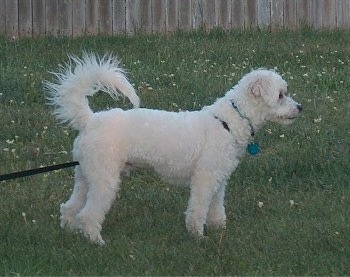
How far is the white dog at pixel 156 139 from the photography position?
675 cm

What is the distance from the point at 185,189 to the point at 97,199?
147 cm

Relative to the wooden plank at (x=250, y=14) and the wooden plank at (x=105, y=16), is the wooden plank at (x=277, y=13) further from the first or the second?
the wooden plank at (x=105, y=16)

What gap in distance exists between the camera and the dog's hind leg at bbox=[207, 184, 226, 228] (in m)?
7.14

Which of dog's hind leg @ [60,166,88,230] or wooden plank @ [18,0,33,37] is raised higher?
wooden plank @ [18,0,33,37]

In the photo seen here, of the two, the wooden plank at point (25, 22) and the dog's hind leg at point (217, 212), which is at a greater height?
the wooden plank at point (25, 22)

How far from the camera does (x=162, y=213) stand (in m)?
7.44

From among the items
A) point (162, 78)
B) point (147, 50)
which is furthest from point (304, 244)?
point (147, 50)

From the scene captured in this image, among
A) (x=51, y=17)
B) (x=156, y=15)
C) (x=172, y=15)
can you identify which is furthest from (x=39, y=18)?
(x=172, y=15)

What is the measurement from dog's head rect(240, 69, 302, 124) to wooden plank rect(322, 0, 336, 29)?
787 cm

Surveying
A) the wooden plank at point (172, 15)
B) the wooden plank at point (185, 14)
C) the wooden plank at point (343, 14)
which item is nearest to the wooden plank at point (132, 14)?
the wooden plank at point (172, 15)

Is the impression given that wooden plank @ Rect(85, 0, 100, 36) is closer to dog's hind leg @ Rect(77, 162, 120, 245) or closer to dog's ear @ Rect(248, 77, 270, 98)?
dog's ear @ Rect(248, 77, 270, 98)

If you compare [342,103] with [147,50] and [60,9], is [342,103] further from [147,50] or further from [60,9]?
[60,9]

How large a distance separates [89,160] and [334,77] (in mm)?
5276

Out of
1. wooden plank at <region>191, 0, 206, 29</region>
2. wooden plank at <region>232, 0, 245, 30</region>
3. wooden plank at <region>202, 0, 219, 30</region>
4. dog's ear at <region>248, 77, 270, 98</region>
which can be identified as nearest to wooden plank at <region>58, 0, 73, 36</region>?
wooden plank at <region>191, 0, 206, 29</region>
